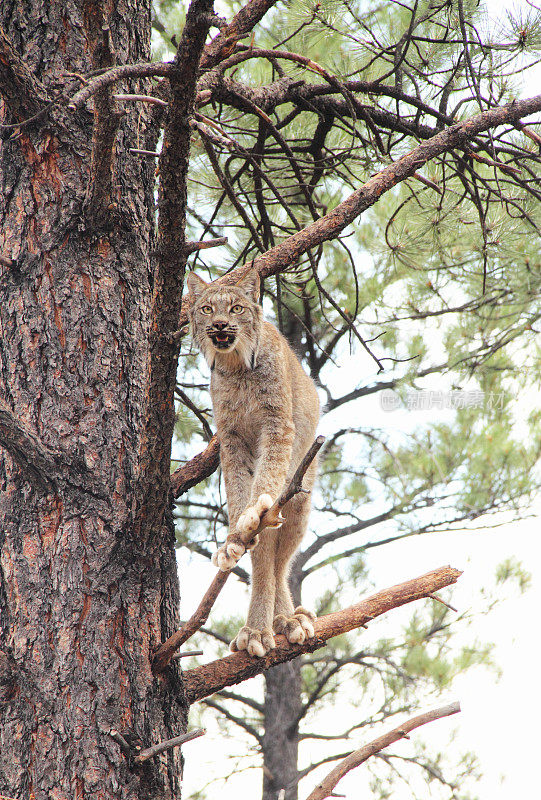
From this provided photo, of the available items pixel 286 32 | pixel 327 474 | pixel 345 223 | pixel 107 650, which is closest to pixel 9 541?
pixel 107 650

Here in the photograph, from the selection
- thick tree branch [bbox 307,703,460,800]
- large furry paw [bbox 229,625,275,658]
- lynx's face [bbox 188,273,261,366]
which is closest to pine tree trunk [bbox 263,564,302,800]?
large furry paw [bbox 229,625,275,658]

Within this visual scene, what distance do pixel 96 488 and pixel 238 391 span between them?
125 cm

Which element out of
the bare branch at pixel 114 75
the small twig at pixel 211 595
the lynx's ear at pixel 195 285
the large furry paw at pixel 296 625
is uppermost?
the lynx's ear at pixel 195 285

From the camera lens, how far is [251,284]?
341 centimetres

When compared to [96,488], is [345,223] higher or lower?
higher

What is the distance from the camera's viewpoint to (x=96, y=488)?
245 cm

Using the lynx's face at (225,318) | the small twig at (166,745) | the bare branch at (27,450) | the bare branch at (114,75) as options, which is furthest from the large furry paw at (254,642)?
the bare branch at (114,75)

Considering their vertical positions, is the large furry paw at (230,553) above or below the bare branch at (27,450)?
below

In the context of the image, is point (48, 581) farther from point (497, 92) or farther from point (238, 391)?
point (497, 92)

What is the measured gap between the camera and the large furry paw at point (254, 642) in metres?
2.98

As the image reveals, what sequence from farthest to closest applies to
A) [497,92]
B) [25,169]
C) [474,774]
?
[474,774]
[497,92]
[25,169]

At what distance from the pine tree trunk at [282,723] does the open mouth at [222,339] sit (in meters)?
4.99

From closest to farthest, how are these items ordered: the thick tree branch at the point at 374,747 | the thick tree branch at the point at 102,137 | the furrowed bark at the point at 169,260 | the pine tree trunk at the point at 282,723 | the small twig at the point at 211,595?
the furrowed bark at the point at 169,260 → the thick tree branch at the point at 102,137 → the small twig at the point at 211,595 → the thick tree branch at the point at 374,747 → the pine tree trunk at the point at 282,723

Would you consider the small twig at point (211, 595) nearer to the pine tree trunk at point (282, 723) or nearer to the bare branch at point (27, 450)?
the bare branch at point (27, 450)
